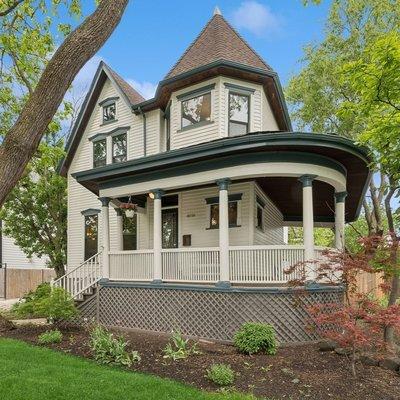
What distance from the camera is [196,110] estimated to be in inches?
548

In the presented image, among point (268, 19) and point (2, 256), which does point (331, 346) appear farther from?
point (2, 256)

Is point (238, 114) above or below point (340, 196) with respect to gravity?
above

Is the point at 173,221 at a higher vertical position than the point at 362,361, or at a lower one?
higher

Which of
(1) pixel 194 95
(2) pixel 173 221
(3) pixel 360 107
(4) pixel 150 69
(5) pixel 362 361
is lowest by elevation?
(5) pixel 362 361

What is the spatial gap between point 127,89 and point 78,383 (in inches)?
519

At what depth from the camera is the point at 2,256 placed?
2730 centimetres

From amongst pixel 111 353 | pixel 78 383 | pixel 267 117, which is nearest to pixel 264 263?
pixel 111 353

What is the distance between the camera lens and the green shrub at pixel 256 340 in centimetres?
868

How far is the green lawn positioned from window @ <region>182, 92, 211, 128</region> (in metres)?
8.23

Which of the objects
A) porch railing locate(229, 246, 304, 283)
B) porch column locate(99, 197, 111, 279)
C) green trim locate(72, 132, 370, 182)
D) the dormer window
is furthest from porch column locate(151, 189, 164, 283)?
the dormer window

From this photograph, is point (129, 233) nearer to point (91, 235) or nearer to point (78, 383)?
point (91, 235)

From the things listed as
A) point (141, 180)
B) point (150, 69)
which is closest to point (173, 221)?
point (141, 180)

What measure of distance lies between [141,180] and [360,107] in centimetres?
629

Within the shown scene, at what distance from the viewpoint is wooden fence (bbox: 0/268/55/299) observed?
25.0 meters
